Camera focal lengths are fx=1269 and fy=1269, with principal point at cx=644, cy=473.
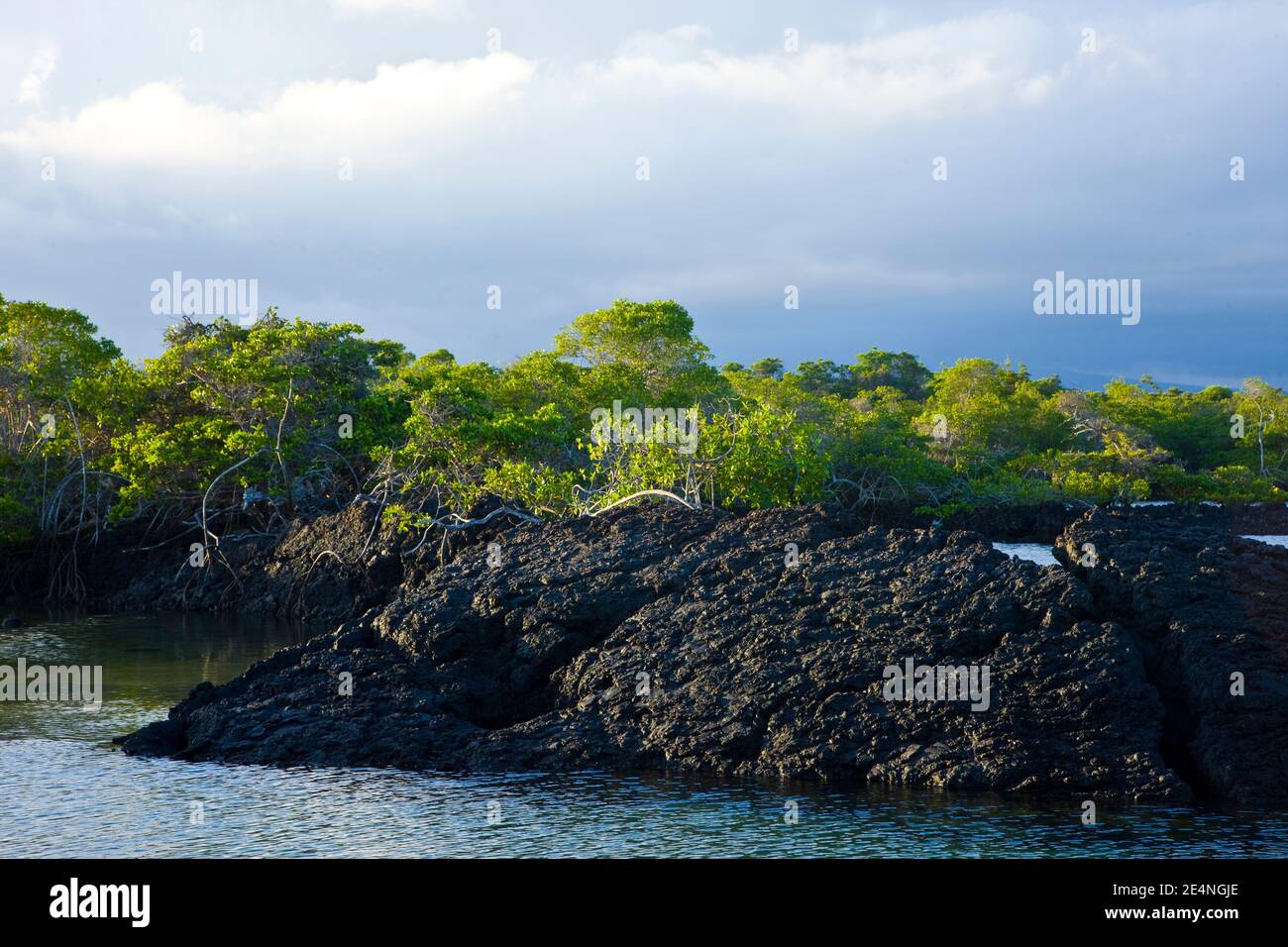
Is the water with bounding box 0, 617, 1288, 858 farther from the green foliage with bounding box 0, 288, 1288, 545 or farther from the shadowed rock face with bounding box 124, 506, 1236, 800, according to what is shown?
the green foliage with bounding box 0, 288, 1288, 545

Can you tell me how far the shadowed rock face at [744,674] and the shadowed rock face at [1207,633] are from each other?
0.05m

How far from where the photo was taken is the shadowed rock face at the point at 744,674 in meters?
11.2

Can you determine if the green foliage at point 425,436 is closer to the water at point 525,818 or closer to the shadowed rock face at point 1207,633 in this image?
the shadowed rock face at point 1207,633

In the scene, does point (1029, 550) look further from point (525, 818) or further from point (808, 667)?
point (525, 818)

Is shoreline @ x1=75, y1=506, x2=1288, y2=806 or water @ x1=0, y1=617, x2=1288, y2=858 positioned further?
shoreline @ x1=75, y1=506, x2=1288, y2=806

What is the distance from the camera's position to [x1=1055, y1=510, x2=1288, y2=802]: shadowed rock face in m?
10.8

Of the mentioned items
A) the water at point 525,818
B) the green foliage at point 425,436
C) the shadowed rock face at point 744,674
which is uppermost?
the green foliage at point 425,436

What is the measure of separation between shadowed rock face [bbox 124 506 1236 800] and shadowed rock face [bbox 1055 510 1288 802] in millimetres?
55

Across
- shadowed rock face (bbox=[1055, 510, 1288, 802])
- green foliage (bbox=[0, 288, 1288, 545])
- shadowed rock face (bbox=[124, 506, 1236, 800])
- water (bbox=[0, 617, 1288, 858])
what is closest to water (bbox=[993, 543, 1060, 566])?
green foliage (bbox=[0, 288, 1288, 545])

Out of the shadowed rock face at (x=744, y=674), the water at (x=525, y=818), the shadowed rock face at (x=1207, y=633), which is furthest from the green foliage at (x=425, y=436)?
the water at (x=525, y=818)

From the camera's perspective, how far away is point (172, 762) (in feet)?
40.2

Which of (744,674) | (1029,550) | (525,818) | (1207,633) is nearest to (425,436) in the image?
(744,674)

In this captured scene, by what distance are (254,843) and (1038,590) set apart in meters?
7.42

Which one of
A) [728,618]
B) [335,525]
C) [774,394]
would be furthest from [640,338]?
[728,618]
